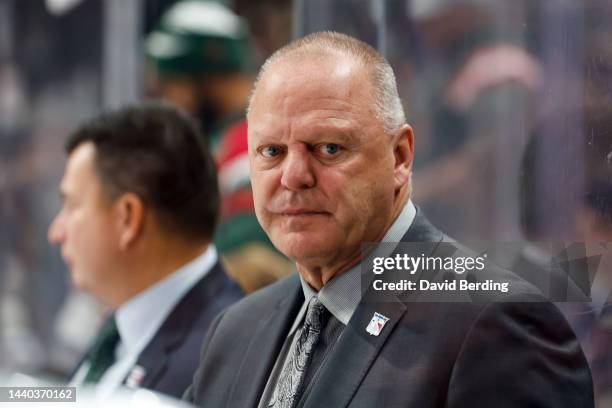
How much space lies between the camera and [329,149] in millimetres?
1630

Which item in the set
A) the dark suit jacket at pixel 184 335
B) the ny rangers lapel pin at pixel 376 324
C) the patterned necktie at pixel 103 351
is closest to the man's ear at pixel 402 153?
the ny rangers lapel pin at pixel 376 324

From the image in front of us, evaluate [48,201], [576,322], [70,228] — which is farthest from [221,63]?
[576,322]

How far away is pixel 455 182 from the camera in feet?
6.12

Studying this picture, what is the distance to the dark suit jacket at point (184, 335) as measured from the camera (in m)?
2.21

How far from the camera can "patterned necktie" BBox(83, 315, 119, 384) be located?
7.94ft

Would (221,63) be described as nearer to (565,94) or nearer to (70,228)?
Result: (70,228)

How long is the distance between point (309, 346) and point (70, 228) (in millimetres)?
988

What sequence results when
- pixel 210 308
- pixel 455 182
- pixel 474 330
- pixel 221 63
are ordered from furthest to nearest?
pixel 221 63 → pixel 210 308 → pixel 455 182 → pixel 474 330

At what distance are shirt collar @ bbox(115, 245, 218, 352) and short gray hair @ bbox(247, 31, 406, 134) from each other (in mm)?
834

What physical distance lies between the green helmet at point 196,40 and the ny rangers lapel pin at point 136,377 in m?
1.12

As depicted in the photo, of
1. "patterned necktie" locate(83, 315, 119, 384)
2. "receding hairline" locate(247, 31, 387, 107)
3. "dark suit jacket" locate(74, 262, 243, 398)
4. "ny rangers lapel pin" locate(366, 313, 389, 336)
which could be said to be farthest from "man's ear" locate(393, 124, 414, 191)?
"patterned necktie" locate(83, 315, 119, 384)

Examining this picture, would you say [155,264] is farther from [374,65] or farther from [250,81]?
[374,65]
